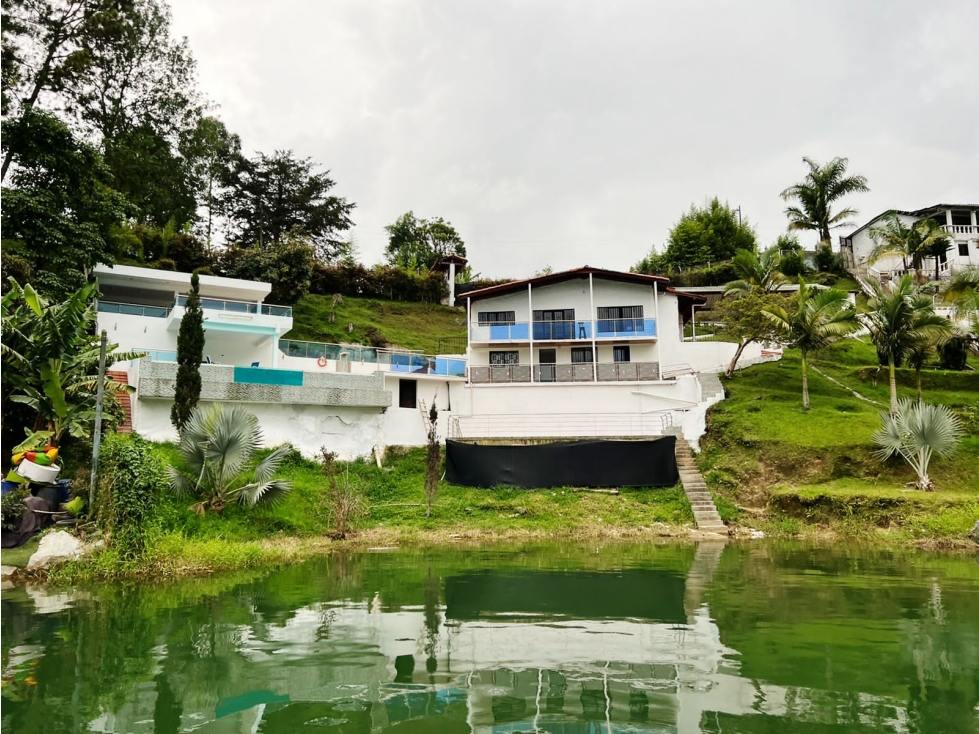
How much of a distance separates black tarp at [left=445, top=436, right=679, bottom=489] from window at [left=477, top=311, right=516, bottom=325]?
11.3 metres

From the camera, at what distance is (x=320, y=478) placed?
25.0m

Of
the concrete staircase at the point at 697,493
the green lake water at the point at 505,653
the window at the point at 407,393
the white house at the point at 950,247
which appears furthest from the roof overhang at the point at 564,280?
the white house at the point at 950,247

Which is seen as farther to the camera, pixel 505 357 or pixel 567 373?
pixel 505 357

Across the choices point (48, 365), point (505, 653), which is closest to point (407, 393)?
point (48, 365)

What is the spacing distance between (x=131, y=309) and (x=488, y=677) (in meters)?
28.6

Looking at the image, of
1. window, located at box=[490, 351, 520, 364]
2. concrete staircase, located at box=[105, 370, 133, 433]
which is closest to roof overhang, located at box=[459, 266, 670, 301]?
window, located at box=[490, 351, 520, 364]

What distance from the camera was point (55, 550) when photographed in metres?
15.8

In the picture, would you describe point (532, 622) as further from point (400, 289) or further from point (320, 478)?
point (400, 289)

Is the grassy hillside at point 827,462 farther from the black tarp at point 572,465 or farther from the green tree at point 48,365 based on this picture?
the green tree at point 48,365

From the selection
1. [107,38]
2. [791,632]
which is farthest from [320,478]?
[107,38]

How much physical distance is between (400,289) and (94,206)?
1081 inches

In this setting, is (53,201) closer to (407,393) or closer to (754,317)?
(407,393)

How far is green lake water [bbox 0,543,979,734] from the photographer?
703 centimetres

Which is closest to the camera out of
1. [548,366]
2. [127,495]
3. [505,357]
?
[127,495]
